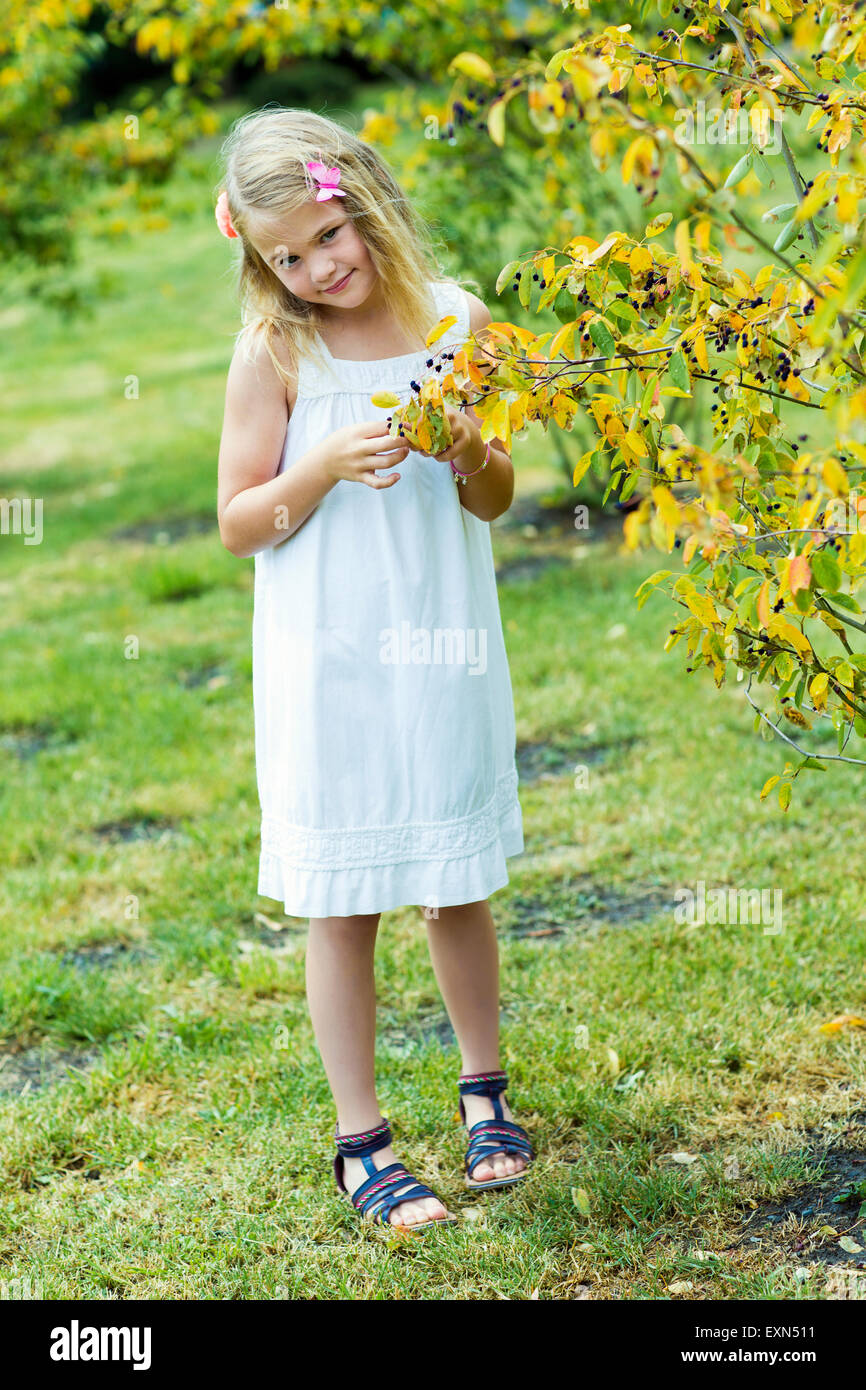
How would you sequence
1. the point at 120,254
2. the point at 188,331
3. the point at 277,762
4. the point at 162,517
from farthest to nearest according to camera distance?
the point at 120,254, the point at 188,331, the point at 162,517, the point at 277,762

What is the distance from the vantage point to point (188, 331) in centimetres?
1305

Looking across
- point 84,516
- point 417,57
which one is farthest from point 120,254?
point 417,57

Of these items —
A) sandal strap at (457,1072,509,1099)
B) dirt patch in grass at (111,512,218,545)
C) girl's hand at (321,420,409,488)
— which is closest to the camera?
girl's hand at (321,420,409,488)

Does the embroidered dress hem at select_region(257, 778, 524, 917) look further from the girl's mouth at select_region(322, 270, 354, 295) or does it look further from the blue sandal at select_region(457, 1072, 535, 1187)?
the girl's mouth at select_region(322, 270, 354, 295)

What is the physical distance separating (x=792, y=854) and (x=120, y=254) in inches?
648

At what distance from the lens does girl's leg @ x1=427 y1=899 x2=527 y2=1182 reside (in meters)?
2.34

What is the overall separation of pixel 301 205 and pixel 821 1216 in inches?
71.1

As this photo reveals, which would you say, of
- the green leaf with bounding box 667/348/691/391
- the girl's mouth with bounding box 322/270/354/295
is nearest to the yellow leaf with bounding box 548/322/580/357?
the green leaf with bounding box 667/348/691/391

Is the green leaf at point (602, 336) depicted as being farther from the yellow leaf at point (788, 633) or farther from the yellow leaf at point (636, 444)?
the yellow leaf at point (788, 633)

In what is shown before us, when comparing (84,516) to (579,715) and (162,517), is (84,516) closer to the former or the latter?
(162,517)

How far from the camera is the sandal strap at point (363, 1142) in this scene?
2307mm

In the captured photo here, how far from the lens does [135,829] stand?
3.90 m

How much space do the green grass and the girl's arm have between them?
0.58 m
